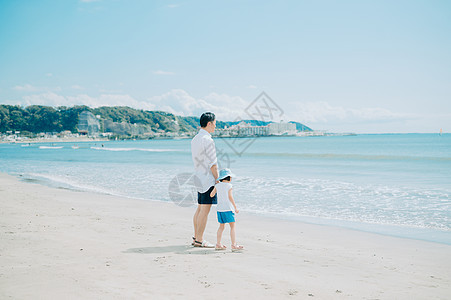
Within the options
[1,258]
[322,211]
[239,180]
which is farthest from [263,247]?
[239,180]

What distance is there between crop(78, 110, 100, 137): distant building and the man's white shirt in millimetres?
185763

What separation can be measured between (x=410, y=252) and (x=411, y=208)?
4477 mm

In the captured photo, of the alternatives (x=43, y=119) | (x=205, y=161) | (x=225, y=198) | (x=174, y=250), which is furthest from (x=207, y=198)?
(x=43, y=119)

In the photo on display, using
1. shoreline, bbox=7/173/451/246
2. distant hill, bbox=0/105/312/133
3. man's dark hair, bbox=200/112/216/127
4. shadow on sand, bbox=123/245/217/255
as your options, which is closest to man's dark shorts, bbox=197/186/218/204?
shadow on sand, bbox=123/245/217/255

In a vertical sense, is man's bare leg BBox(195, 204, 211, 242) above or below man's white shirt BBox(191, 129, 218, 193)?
below

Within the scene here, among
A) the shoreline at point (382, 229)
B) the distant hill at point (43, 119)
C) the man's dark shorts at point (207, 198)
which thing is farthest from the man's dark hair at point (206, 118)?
the distant hill at point (43, 119)

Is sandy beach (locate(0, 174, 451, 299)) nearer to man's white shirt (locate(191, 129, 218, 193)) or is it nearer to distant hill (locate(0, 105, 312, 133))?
Result: man's white shirt (locate(191, 129, 218, 193))

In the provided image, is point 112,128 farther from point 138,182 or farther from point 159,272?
point 159,272

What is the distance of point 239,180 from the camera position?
1705cm

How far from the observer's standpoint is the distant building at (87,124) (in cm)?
17840

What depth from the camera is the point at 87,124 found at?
591 ft

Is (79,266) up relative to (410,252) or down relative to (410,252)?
up

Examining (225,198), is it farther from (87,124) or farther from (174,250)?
(87,124)

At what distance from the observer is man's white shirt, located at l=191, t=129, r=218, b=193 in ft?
16.5
